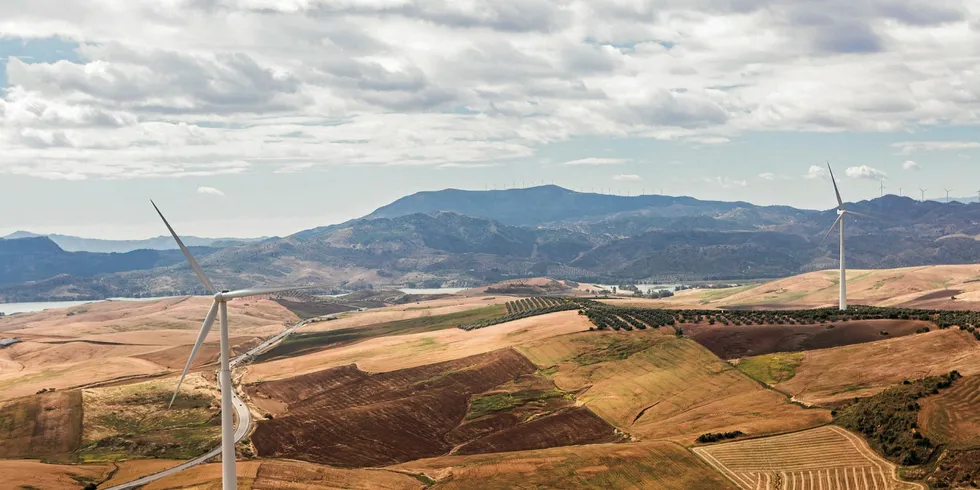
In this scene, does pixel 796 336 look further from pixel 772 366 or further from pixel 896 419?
pixel 896 419

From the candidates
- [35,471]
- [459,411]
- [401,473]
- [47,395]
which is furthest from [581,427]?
[47,395]

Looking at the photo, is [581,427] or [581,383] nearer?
[581,427]

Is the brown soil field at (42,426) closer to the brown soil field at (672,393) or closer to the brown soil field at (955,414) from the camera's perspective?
the brown soil field at (672,393)

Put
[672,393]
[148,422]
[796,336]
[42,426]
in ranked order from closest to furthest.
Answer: [42,426], [672,393], [148,422], [796,336]

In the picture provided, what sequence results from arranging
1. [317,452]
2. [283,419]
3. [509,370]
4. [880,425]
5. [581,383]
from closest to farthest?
[880,425], [317,452], [283,419], [581,383], [509,370]

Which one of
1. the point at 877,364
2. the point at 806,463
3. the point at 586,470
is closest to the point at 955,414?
the point at 806,463

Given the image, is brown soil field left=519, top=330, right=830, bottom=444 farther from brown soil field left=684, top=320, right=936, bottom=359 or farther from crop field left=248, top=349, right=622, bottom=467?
crop field left=248, top=349, right=622, bottom=467

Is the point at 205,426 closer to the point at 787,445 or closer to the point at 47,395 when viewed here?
the point at 47,395
